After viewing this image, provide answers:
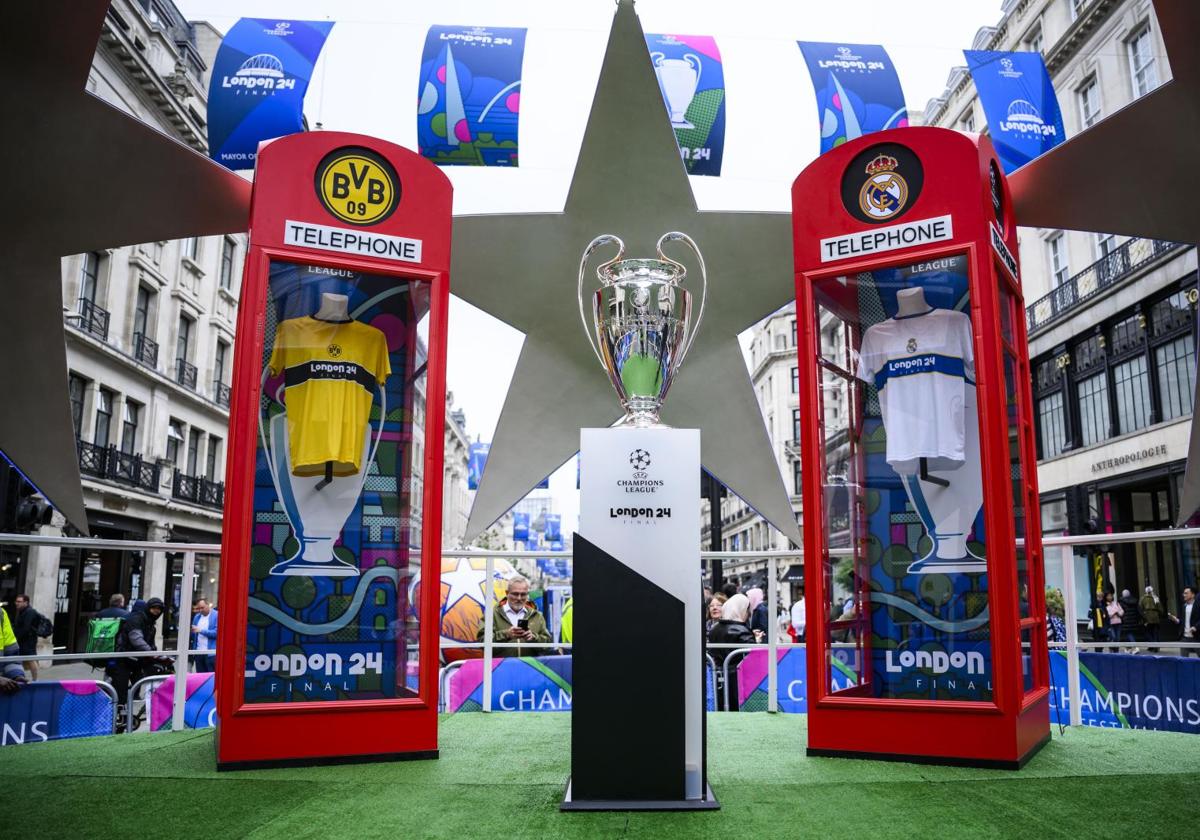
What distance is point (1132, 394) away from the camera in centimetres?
2277

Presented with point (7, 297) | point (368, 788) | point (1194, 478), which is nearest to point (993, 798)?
point (368, 788)

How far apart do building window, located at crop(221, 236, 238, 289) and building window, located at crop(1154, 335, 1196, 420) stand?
104 ft

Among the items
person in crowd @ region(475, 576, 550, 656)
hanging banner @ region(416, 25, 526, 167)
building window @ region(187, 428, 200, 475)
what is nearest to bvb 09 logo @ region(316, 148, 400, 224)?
hanging banner @ region(416, 25, 526, 167)

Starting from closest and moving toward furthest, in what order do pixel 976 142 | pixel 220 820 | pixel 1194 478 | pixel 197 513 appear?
pixel 220 820 → pixel 976 142 → pixel 1194 478 → pixel 197 513

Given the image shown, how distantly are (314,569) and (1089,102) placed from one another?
26323 mm

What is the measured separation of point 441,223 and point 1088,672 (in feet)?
26.3

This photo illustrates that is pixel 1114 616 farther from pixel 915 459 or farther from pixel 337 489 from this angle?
pixel 337 489

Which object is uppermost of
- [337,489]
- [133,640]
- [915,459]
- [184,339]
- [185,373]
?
[184,339]

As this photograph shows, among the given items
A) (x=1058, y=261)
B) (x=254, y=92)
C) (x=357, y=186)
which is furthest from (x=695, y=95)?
(x=1058, y=261)

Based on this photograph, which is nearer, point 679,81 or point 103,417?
point 679,81

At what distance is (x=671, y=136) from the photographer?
8461mm

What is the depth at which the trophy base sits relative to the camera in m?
6.04

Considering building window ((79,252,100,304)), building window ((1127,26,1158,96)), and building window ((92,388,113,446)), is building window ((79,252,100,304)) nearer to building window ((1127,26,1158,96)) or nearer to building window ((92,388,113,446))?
building window ((92,388,113,446))

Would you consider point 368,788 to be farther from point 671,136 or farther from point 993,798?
point 671,136
